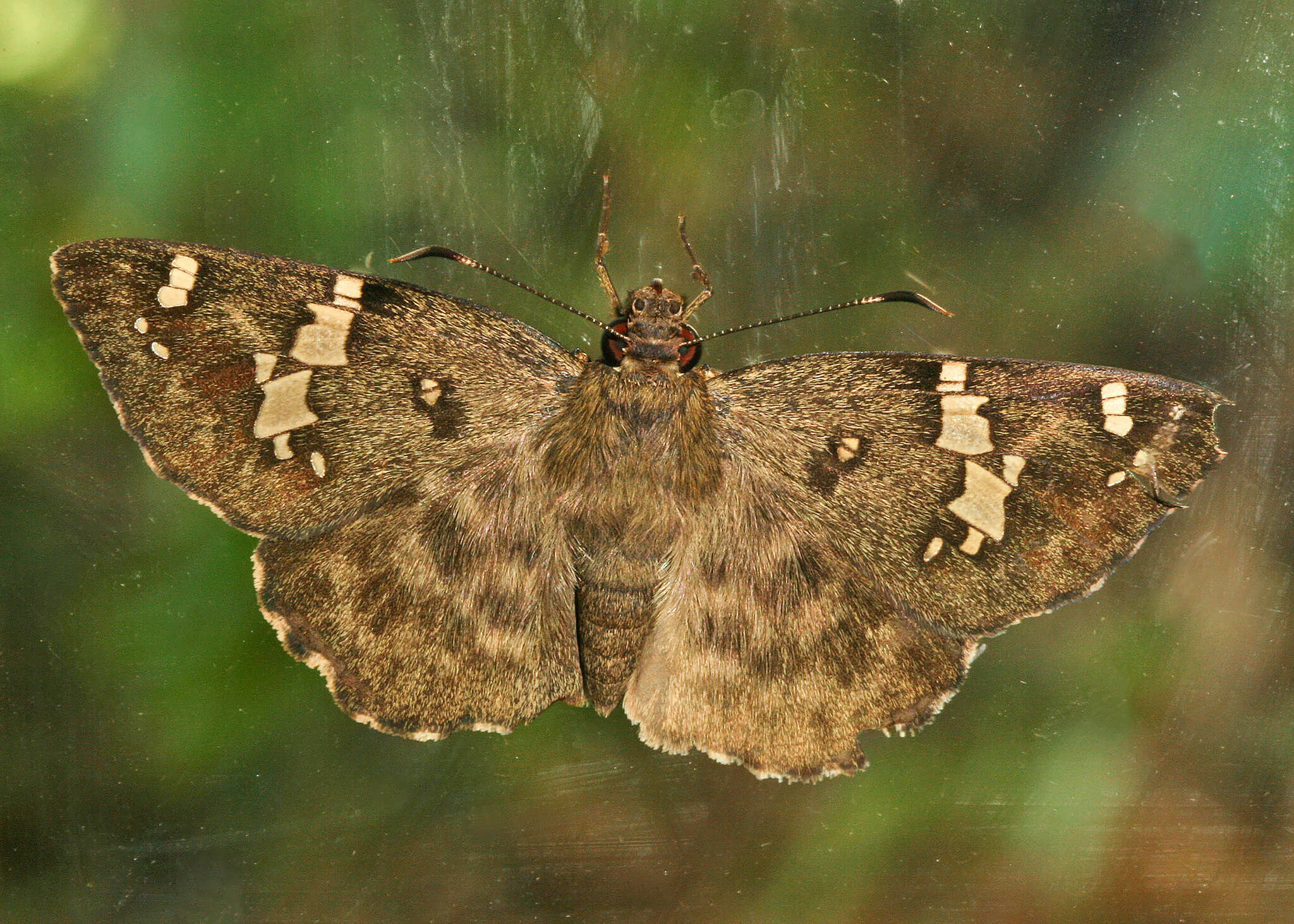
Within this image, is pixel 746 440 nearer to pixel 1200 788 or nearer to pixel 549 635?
pixel 549 635

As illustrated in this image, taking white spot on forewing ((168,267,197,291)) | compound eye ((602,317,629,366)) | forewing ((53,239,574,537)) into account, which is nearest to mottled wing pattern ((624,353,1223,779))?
compound eye ((602,317,629,366))

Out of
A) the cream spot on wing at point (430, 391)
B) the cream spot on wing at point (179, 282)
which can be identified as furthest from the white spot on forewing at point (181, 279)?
the cream spot on wing at point (430, 391)

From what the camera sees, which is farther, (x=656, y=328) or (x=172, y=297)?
(x=656, y=328)

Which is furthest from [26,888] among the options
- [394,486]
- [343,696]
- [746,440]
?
[746,440]

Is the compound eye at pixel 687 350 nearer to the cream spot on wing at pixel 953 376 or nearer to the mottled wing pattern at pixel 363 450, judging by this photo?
the mottled wing pattern at pixel 363 450

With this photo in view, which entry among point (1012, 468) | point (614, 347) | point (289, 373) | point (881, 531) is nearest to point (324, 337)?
point (289, 373)

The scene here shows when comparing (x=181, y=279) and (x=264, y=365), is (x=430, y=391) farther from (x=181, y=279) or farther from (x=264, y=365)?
(x=181, y=279)
